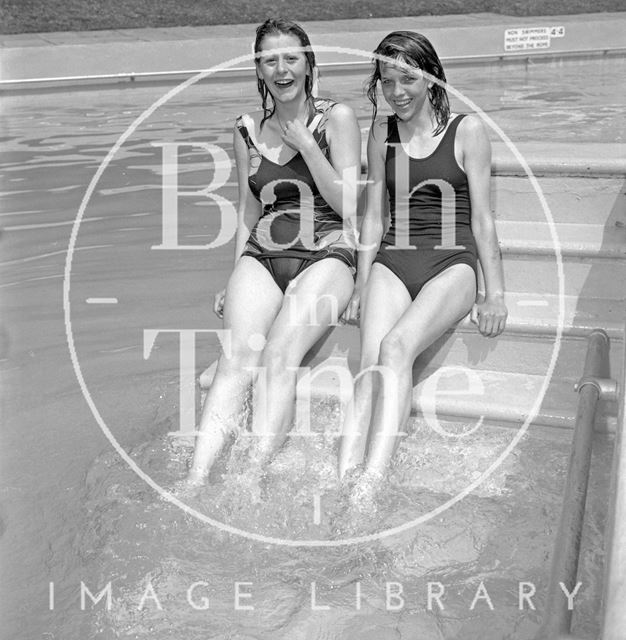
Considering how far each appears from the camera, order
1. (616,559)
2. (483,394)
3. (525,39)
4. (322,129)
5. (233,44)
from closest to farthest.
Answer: (616,559)
(483,394)
(322,129)
(233,44)
(525,39)

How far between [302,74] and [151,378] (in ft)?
5.41

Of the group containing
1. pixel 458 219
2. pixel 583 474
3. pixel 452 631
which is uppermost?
pixel 458 219

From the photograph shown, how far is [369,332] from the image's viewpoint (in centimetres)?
322

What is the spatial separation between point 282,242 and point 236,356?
0.50 m

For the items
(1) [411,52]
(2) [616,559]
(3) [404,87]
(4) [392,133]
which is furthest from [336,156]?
(2) [616,559]

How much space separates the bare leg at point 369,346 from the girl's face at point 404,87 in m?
0.59

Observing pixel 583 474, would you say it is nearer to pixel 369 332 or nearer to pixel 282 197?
pixel 369 332

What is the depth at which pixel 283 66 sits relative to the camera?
11.1ft

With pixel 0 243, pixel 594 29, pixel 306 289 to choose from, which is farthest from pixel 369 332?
pixel 594 29

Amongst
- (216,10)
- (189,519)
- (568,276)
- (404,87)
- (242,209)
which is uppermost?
(216,10)

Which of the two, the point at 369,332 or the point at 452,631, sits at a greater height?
the point at 369,332

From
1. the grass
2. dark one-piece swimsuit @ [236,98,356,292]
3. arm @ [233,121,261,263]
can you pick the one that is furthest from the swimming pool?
the grass

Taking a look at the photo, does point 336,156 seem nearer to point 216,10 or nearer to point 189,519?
point 189,519

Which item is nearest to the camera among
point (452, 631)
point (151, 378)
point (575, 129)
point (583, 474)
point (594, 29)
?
point (583, 474)
